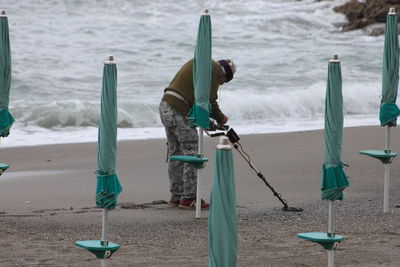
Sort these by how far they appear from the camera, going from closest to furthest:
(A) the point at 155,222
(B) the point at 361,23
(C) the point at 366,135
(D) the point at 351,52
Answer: (A) the point at 155,222 → (C) the point at 366,135 → (D) the point at 351,52 → (B) the point at 361,23

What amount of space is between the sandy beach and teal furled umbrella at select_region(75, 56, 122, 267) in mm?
1705

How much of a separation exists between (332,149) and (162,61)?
16.9 m

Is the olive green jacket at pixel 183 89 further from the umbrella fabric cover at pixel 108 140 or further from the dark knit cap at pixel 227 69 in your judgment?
the umbrella fabric cover at pixel 108 140

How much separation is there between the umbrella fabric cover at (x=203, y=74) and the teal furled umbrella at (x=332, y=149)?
3078 millimetres

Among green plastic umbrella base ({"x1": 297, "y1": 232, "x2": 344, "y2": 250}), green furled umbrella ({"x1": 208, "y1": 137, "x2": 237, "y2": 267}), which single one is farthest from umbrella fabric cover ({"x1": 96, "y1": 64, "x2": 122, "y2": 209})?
green furled umbrella ({"x1": 208, "y1": 137, "x2": 237, "y2": 267})

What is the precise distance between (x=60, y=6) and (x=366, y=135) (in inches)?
667

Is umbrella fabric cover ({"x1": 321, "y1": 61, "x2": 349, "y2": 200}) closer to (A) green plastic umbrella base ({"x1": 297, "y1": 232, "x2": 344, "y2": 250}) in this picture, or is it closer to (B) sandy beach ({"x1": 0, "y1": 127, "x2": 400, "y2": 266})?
(A) green plastic umbrella base ({"x1": 297, "y1": 232, "x2": 344, "y2": 250})

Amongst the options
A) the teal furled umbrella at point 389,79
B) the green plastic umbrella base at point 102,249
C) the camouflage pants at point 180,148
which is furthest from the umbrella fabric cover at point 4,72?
the teal furled umbrella at point 389,79

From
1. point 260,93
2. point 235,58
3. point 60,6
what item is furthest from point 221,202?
point 60,6

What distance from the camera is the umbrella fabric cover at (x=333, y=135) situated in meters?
5.39

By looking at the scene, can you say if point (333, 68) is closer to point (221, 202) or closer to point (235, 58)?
point (221, 202)

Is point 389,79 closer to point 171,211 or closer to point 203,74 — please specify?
point 203,74

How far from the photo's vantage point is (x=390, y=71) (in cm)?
864

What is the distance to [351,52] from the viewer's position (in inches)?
977
